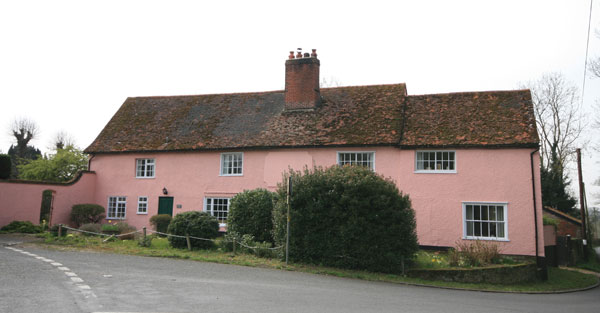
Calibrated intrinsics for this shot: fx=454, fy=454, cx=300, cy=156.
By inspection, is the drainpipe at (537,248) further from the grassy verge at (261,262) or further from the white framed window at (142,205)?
the white framed window at (142,205)

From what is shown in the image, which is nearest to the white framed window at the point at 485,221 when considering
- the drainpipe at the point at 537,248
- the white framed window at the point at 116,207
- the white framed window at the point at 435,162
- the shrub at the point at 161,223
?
the drainpipe at the point at 537,248

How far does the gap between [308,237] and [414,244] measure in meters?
3.61

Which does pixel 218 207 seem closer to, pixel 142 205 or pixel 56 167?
pixel 142 205

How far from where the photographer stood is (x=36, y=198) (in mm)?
23719

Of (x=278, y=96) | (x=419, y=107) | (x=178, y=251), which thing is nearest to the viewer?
(x=178, y=251)

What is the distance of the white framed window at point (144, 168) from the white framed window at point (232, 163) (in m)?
4.32

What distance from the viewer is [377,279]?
14.2 meters

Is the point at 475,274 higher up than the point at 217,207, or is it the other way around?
the point at 217,207

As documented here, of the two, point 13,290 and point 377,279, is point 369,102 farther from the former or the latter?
point 13,290

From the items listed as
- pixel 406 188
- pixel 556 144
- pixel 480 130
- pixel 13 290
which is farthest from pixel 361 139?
pixel 556 144

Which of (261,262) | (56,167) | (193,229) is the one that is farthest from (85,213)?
(261,262)

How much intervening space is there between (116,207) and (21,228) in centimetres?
472

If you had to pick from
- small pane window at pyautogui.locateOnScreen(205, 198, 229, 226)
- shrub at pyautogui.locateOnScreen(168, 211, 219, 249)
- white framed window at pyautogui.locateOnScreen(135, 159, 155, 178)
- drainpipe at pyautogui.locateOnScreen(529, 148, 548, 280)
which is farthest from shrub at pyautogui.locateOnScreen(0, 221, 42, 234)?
drainpipe at pyautogui.locateOnScreen(529, 148, 548, 280)

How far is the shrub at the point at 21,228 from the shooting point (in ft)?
72.6
